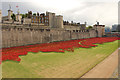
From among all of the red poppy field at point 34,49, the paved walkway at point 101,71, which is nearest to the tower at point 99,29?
the red poppy field at point 34,49

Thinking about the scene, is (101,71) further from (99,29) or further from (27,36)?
(99,29)

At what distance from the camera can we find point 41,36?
86.8 ft

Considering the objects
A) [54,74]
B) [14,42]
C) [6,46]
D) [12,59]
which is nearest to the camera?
[54,74]

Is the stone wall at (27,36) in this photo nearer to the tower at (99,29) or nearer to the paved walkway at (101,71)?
the paved walkway at (101,71)

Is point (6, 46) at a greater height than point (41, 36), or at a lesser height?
lesser

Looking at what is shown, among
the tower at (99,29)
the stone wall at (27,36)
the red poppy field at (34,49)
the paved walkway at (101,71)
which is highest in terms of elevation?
the tower at (99,29)

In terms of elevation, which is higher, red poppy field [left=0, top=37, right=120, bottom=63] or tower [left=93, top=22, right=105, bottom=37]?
tower [left=93, top=22, right=105, bottom=37]

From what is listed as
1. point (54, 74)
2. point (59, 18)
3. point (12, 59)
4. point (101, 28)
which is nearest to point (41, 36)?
point (12, 59)

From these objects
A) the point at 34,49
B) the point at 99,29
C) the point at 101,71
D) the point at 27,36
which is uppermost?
the point at 99,29

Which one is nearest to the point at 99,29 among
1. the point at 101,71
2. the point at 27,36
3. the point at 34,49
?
the point at 27,36

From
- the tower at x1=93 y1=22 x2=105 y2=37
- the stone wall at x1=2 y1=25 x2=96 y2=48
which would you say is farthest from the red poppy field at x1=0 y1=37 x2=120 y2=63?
the tower at x1=93 y1=22 x2=105 y2=37

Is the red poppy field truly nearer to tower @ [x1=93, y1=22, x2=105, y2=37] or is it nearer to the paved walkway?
the paved walkway

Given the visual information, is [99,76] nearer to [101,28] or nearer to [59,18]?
[59,18]

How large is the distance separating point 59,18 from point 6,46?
40354 mm
